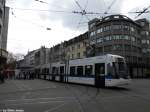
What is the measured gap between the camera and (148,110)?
8.46m

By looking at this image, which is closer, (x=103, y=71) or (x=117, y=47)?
(x=103, y=71)

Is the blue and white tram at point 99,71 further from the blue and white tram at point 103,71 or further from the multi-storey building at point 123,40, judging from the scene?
the multi-storey building at point 123,40

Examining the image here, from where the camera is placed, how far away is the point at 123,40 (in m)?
58.1

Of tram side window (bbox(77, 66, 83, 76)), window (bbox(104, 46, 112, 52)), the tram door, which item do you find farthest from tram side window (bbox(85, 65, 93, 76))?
window (bbox(104, 46, 112, 52))

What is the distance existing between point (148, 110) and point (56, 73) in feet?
77.6

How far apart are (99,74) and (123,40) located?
40.0 m

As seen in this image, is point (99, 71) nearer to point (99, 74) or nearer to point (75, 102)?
point (99, 74)

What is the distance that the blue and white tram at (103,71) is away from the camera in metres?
18.4

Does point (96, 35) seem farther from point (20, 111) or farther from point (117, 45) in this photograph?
point (20, 111)

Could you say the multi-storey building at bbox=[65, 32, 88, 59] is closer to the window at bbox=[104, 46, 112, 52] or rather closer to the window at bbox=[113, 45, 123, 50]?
the window at bbox=[104, 46, 112, 52]

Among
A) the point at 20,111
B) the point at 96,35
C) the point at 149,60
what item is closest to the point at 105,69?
the point at 20,111

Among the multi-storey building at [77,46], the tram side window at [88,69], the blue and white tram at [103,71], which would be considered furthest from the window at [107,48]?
the tram side window at [88,69]

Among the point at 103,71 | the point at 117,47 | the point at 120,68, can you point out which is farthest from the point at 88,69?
the point at 117,47

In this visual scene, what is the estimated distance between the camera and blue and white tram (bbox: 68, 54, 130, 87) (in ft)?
60.5
